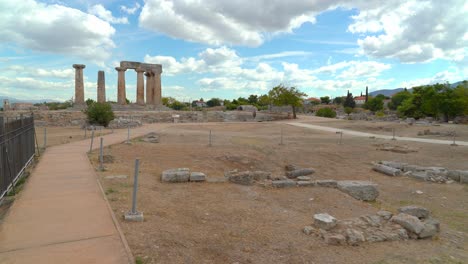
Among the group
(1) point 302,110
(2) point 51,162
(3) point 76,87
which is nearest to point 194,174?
(2) point 51,162

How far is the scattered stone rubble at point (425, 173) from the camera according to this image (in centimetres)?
1370

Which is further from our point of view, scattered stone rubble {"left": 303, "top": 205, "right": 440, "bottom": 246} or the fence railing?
the fence railing

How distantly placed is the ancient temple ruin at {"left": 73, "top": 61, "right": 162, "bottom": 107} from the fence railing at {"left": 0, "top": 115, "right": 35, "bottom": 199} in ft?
110

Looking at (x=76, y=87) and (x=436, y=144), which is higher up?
(x=76, y=87)

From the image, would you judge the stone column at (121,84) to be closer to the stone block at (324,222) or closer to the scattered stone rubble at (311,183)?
the scattered stone rubble at (311,183)

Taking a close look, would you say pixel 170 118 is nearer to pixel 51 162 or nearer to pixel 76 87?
pixel 76 87

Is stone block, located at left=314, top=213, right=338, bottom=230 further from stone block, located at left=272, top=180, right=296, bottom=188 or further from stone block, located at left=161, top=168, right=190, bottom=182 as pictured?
stone block, located at left=161, top=168, right=190, bottom=182

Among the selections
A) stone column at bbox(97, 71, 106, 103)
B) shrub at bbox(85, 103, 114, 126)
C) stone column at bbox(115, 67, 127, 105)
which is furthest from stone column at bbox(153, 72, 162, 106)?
shrub at bbox(85, 103, 114, 126)

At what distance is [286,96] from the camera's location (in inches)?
2053

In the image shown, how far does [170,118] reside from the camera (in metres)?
45.2

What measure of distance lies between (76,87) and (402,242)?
4527 cm

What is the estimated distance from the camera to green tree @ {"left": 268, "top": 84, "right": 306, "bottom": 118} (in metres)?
52.2

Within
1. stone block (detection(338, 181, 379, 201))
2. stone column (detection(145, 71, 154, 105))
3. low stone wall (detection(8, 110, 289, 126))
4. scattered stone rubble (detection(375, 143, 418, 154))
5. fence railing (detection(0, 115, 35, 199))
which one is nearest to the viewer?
fence railing (detection(0, 115, 35, 199))

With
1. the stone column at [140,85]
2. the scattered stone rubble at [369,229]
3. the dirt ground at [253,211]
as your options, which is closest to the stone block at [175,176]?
the dirt ground at [253,211]
